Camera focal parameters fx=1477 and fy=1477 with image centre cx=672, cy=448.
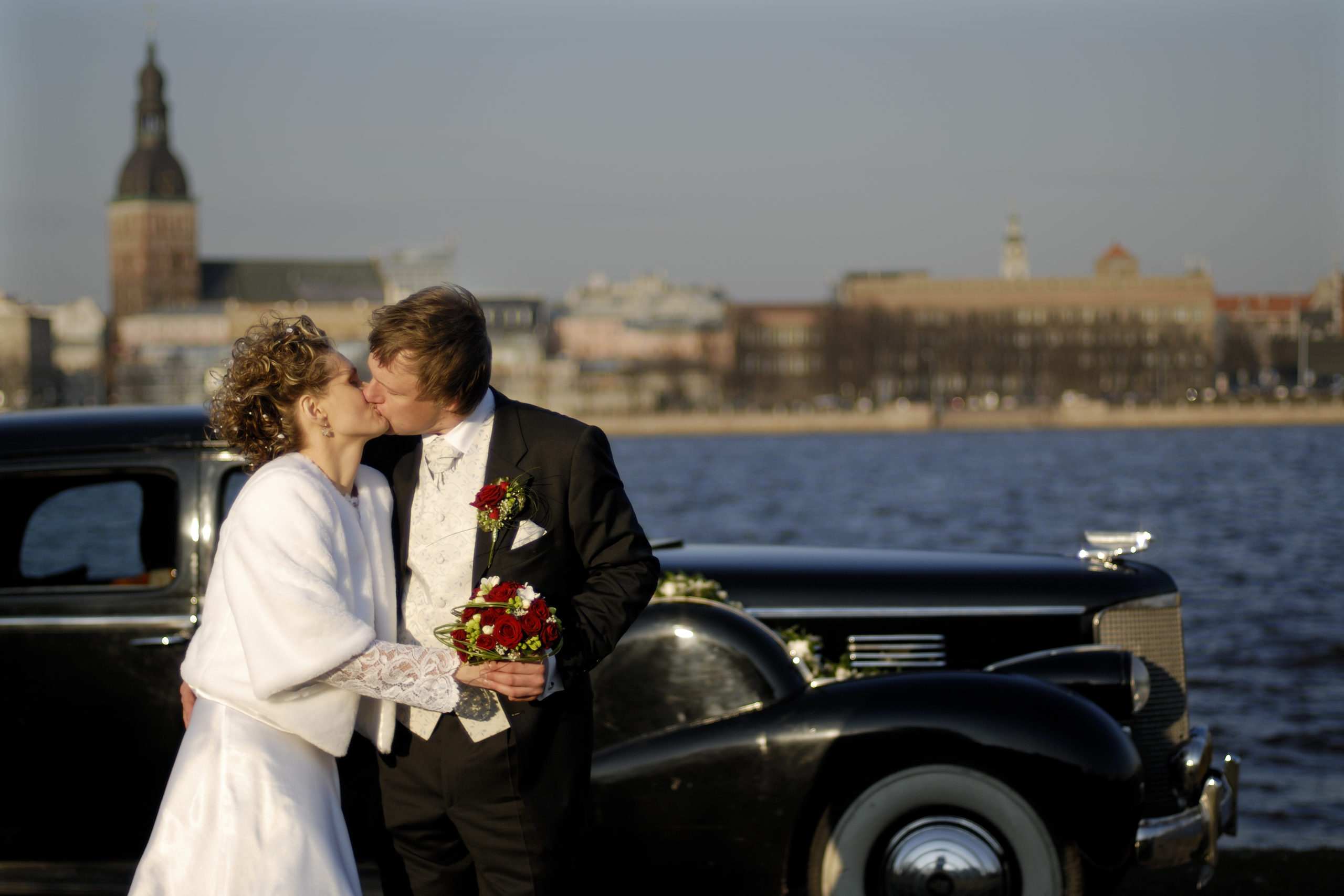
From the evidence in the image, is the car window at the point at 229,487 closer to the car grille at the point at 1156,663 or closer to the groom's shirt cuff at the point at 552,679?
the groom's shirt cuff at the point at 552,679

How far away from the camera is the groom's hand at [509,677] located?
8.60ft

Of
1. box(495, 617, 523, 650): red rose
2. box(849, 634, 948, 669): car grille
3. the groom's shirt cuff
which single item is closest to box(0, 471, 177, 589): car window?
the groom's shirt cuff

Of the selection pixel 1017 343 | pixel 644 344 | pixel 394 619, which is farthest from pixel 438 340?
pixel 644 344

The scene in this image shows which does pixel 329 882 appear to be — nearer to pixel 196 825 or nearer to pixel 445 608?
pixel 196 825

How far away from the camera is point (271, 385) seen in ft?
8.93

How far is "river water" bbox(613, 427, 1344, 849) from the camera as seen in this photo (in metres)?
9.47

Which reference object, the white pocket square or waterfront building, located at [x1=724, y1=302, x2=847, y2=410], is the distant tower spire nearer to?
waterfront building, located at [x1=724, y1=302, x2=847, y2=410]

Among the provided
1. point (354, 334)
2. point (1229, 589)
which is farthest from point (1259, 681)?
point (354, 334)

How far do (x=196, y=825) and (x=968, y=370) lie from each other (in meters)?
131

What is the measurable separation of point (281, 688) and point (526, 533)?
1.75 ft

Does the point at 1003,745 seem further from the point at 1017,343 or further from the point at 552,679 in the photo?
the point at 1017,343

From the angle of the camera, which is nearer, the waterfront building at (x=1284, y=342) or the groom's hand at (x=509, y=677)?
the groom's hand at (x=509, y=677)

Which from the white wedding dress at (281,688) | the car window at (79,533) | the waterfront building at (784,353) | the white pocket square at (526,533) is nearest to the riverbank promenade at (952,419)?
the waterfront building at (784,353)

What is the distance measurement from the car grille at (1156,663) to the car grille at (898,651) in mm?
533
